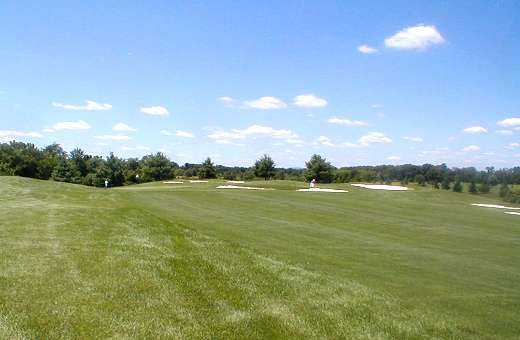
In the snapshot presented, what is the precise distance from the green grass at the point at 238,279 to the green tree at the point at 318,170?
65056 millimetres

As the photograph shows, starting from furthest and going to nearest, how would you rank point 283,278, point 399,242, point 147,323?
point 399,242 < point 283,278 < point 147,323

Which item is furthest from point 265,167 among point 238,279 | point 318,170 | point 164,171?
point 238,279

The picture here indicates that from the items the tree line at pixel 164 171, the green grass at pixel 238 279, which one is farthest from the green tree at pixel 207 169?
the green grass at pixel 238 279

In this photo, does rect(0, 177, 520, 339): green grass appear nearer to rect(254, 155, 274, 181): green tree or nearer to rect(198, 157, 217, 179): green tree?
rect(254, 155, 274, 181): green tree

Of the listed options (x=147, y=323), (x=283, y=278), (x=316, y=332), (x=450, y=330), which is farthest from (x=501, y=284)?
(x=147, y=323)

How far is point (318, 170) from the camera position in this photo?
84.2 metres

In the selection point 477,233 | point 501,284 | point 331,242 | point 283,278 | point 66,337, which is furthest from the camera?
point 477,233

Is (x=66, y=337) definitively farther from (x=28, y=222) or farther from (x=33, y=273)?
(x=28, y=222)

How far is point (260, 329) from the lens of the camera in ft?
22.4

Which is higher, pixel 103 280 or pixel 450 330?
pixel 103 280

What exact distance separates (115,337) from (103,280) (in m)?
2.29

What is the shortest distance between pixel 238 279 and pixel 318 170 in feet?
249

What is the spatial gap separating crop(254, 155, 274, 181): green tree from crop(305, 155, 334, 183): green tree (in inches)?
272

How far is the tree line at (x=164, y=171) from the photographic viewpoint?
85.0 metres
